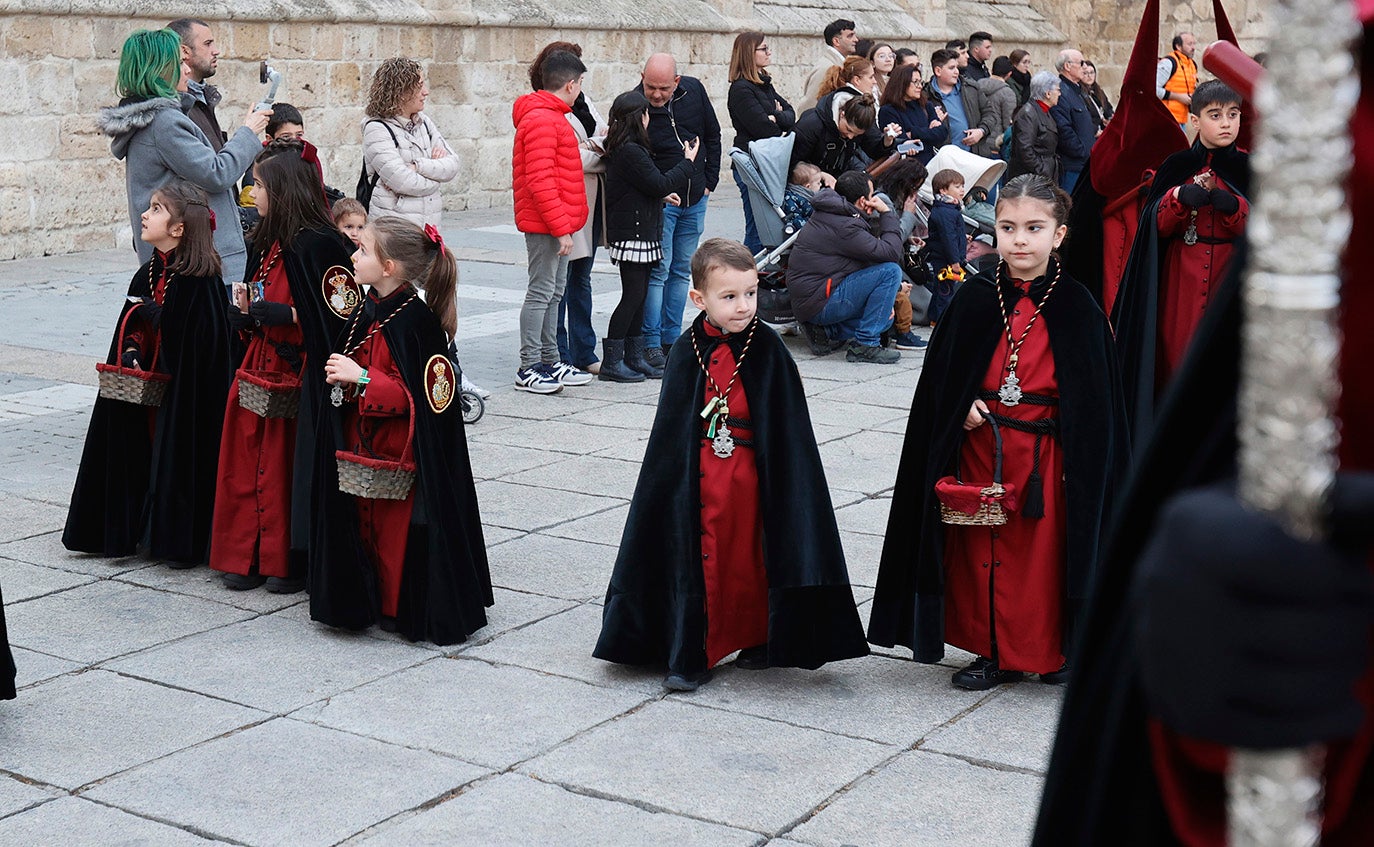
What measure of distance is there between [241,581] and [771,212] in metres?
5.76

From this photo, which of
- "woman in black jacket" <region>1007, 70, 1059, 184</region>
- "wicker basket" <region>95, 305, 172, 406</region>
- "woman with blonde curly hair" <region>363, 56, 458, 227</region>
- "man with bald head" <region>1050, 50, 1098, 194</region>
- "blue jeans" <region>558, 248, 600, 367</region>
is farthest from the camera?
"man with bald head" <region>1050, 50, 1098, 194</region>

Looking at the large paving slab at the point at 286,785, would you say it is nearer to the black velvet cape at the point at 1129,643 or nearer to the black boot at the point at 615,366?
the black velvet cape at the point at 1129,643

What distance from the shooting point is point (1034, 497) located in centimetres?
457

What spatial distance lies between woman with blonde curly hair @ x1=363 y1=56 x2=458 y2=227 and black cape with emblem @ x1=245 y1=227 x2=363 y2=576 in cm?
262

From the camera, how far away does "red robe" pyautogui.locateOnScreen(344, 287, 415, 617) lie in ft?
16.5

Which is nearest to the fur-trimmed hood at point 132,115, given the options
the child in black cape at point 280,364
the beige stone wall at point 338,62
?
the child in black cape at point 280,364

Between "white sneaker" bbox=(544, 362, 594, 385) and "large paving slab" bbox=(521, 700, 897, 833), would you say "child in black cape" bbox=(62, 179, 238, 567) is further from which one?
"white sneaker" bbox=(544, 362, 594, 385)

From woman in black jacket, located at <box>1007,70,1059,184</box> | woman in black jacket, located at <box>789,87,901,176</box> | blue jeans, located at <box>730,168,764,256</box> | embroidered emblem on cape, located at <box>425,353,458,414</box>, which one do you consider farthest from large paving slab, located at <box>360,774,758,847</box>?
woman in black jacket, located at <box>1007,70,1059,184</box>

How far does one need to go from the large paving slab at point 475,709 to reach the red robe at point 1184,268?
8.37 ft

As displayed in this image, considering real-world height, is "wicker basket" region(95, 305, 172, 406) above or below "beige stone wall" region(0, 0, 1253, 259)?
below

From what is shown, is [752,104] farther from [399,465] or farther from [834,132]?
[399,465]

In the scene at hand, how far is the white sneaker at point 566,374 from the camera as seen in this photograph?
9.14 meters

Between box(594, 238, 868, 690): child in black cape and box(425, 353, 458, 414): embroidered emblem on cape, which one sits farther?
box(425, 353, 458, 414): embroidered emblem on cape

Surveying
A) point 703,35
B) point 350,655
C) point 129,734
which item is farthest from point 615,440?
point 703,35
